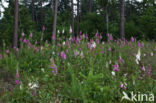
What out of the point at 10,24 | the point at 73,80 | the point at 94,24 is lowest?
the point at 73,80

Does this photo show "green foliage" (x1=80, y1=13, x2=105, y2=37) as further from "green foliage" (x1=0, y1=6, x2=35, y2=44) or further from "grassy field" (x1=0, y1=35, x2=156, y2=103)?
"grassy field" (x1=0, y1=35, x2=156, y2=103)

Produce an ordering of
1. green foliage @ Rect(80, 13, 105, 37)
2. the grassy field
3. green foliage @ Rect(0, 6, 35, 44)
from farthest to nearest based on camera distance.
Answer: green foliage @ Rect(80, 13, 105, 37) → green foliage @ Rect(0, 6, 35, 44) → the grassy field

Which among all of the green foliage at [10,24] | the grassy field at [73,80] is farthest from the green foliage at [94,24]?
the grassy field at [73,80]

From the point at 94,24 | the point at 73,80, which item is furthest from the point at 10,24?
the point at 73,80

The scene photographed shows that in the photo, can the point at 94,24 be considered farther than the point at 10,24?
Yes

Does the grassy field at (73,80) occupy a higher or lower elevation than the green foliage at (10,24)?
lower

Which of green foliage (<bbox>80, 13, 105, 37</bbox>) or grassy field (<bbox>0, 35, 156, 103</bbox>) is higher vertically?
green foliage (<bbox>80, 13, 105, 37</bbox>)

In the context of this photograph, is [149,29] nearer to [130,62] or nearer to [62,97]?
[130,62]

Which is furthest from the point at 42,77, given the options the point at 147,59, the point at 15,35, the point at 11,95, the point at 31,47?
the point at 15,35

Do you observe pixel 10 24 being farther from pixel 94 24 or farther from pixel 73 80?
pixel 73 80

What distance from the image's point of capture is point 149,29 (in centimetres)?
1539

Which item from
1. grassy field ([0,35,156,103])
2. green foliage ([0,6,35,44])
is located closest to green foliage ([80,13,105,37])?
green foliage ([0,6,35,44])

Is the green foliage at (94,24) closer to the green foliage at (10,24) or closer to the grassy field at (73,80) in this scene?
the green foliage at (10,24)

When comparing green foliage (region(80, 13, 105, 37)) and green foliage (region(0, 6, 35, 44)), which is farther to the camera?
green foliage (region(80, 13, 105, 37))
